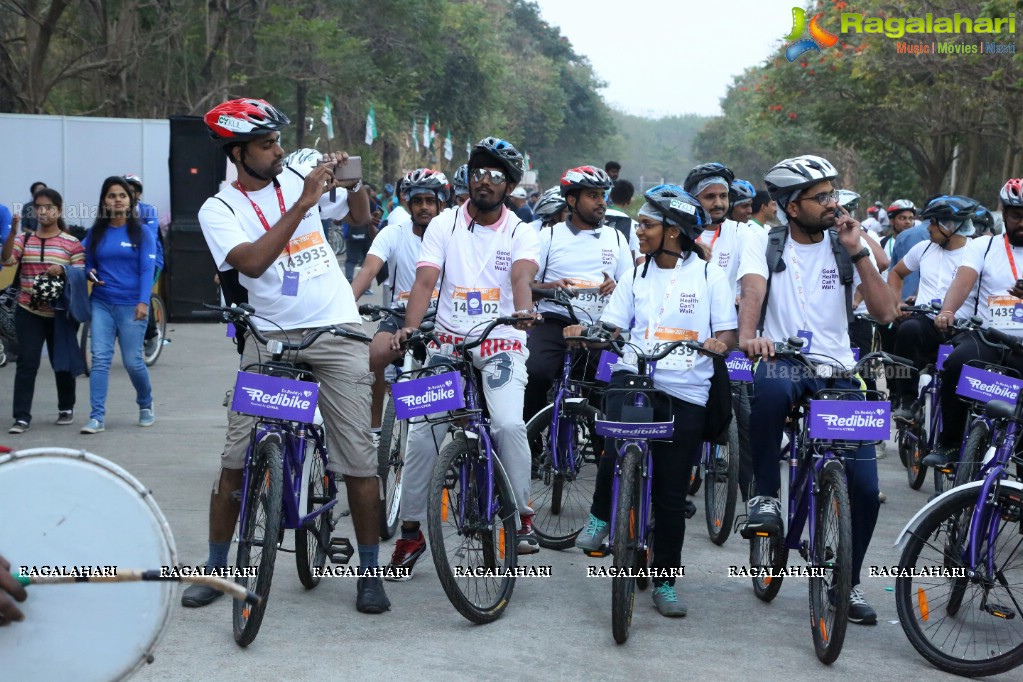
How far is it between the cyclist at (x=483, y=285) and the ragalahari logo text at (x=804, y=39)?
28.2m

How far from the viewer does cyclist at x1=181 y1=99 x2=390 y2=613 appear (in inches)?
223

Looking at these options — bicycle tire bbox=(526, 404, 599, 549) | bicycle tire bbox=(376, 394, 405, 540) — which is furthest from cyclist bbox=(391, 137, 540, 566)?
bicycle tire bbox=(526, 404, 599, 549)

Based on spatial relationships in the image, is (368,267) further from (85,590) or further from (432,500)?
(85,590)

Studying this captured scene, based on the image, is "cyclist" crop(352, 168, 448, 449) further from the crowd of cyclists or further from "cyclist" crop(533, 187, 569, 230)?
the crowd of cyclists

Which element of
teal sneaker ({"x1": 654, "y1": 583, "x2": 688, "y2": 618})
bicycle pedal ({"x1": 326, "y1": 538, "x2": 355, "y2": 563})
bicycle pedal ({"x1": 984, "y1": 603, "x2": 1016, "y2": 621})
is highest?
bicycle pedal ({"x1": 984, "y1": 603, "x2": 1016, "y2": 621})

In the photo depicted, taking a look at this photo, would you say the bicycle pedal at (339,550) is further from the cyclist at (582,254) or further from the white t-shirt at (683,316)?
the cyclist at (582,254)

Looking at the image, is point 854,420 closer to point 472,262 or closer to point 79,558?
point 472,262

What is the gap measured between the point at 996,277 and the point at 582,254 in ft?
8.12

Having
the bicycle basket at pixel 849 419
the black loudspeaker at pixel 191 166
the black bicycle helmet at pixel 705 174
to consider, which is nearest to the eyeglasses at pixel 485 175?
the bicycle basket at pixel 849 419

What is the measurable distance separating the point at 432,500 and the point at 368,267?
290 cm

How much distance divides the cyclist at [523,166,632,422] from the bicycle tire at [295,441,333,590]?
82.7 inches

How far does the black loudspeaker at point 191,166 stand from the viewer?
19000 millimetres

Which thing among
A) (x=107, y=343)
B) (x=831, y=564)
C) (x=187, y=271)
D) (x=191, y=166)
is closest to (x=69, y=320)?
(x=107, y=343)

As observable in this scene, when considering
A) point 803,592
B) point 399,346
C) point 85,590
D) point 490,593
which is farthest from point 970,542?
point 85,590
